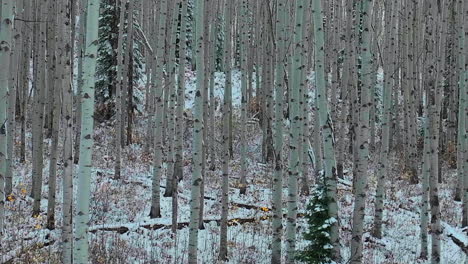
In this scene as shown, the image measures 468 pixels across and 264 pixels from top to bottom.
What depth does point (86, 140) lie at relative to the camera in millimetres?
4473

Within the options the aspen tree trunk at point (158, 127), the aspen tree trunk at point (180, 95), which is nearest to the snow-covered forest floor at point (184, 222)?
the aspen tree trunk at point (158, 127)

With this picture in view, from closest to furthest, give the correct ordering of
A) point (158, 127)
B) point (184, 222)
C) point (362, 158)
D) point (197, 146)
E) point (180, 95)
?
1. point (362, 158)
2. point (197, 146)
3. point (180, 95)
4. point (184, 222)
5. point (158, 127)

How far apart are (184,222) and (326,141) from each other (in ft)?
13.2

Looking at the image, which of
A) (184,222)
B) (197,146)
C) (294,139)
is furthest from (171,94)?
(294,139)

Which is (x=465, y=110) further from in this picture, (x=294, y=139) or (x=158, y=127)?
(x=158, y=127)

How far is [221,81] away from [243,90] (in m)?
14.0

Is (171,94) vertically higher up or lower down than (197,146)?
higher up

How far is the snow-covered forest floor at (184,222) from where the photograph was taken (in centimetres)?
741

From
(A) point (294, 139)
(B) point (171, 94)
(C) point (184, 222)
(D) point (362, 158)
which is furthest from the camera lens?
(B) point (171, 94)

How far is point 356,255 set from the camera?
5.98 meters

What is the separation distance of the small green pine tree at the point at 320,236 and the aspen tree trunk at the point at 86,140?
3.07 meters

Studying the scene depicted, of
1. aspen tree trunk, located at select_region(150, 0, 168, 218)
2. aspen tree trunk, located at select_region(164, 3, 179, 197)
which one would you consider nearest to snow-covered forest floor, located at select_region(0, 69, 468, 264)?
aspen tree trunk, located at select_region(150, 0, 168, 218)

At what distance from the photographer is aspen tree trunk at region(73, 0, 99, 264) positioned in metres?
4.42

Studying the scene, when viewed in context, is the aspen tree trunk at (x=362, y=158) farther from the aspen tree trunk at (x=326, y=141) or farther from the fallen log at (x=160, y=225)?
the fallen log at (x=160, y=225)
